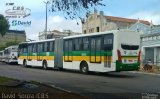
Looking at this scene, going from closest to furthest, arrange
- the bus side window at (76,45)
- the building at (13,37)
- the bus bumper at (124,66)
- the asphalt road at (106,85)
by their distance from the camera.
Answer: the asphalt road at (106,85) < the bus bumper at (124,66) < the bus side window at (76,45) < the building at (13,37)

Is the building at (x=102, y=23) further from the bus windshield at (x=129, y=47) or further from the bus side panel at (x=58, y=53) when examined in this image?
the bus windshield at (x=129, y=47)

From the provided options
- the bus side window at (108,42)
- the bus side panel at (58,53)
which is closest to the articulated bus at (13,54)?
the bus side panel at (58,53)

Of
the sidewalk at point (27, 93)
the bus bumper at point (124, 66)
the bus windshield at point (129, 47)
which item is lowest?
the sidewalk at point (27, 93)

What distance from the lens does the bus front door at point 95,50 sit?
88.5ft

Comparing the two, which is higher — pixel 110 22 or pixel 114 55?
pixel 110 22

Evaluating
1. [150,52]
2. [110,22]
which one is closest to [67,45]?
[150,52]

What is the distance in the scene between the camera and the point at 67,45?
3156cm

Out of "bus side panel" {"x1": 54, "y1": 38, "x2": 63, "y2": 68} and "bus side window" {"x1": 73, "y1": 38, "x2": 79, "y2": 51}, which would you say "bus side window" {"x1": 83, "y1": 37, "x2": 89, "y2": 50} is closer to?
"bus side window" {"x1": 73, "y1": 38, "x2": 79, "y2": 51}

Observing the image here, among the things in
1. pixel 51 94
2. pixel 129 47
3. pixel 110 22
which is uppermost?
pixel 110 22

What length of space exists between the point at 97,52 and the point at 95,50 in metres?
0.38

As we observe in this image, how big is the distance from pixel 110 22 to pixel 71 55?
44.7m

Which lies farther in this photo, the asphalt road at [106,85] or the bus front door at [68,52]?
the bus front door at [68,52]

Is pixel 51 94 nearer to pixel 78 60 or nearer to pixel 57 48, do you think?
pixel 78 60

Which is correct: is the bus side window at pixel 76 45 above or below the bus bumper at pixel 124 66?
above
